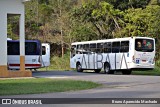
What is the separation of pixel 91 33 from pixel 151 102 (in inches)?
1275

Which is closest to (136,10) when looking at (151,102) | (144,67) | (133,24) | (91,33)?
(133,24)

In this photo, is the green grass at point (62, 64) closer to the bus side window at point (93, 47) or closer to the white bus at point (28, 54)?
the bus side window at point (93, 47)

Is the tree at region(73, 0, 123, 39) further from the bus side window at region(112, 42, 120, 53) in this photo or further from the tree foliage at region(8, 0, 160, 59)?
the bus side window at region(112, 42, 120, 53)

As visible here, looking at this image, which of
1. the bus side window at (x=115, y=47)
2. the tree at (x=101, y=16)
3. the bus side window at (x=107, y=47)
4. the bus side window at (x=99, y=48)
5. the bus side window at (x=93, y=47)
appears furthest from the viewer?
the tree at (x=101, y=16)

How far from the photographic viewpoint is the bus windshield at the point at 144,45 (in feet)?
93.2

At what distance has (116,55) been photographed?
98.3 ft

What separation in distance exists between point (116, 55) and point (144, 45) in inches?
94.5

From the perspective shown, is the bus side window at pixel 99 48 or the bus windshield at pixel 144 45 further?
the bus side window at pixel 99 48

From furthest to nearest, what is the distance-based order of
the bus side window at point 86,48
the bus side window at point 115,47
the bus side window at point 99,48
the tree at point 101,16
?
the tree at point 101,16 < the bus side window at point 86,48 < the bus side window at point 99,48 < the bus side window at point 115,47

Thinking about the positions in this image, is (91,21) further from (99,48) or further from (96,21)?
(99,48)

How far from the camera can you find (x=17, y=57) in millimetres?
31672

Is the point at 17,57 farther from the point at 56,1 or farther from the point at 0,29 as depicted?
the point at 56,1

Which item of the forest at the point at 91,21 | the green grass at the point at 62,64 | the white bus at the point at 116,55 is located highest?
the forest at the point at 91,21

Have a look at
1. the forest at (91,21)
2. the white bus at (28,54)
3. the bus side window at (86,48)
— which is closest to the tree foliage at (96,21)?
the forest at (91,21)
